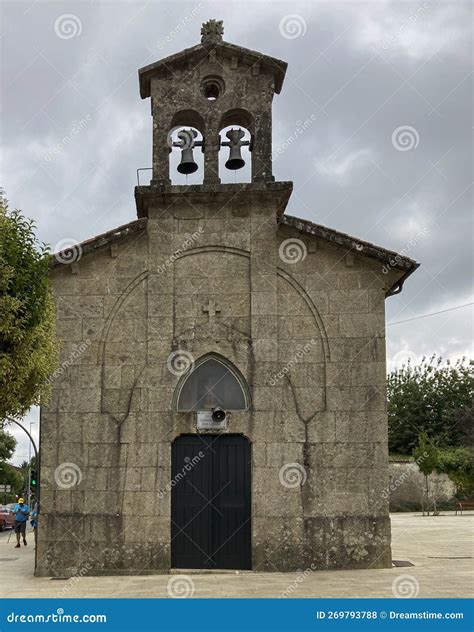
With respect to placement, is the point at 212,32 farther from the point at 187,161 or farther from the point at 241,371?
Answer: the point at 241,371

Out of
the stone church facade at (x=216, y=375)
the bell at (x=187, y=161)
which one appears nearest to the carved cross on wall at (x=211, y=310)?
the stone church facade at (x=216, y=375)

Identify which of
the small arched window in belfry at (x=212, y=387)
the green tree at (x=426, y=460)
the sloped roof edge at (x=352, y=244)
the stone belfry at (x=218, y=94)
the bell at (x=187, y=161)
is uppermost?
the stone belfry at (x=218, y=94)

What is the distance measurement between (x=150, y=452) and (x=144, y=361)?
178 cm

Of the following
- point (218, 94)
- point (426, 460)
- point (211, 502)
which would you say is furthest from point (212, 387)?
point (426, 460)

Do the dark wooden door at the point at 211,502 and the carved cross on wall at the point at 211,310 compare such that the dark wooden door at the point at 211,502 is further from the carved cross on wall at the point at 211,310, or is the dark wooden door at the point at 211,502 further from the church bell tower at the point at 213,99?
the church bell tower at the point at 213,99

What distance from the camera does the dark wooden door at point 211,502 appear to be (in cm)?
1368

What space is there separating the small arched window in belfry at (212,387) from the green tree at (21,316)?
4517 millimetres

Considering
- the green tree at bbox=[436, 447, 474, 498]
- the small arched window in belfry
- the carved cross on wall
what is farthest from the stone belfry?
the green tree at bbox=[436, 447, 474, 498]

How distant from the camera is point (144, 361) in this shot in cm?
1434

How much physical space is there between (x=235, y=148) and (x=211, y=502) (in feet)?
23.4

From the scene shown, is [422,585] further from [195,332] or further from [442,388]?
[442,388]

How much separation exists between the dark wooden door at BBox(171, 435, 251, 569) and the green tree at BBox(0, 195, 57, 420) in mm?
4589

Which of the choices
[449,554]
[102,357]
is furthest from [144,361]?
[449,554]

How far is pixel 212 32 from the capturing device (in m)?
15.1
